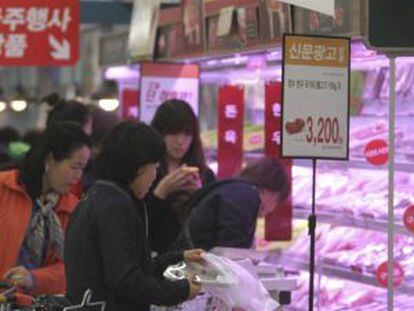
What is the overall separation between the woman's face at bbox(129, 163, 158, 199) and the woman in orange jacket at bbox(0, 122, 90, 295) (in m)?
0.84

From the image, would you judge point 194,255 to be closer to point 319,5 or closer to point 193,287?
point 193,287

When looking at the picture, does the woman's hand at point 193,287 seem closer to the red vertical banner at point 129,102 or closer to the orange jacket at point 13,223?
the orange jacket at point 13,223

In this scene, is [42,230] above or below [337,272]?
above

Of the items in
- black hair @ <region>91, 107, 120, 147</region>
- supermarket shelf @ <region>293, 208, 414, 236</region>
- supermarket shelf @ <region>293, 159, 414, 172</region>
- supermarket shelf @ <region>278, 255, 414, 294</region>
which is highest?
black hair @ <region>91, 107, 120, 147</region>

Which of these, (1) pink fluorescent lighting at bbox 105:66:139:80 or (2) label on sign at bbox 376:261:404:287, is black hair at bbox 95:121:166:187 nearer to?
(2) label on sign at bbox 376:261:404:287

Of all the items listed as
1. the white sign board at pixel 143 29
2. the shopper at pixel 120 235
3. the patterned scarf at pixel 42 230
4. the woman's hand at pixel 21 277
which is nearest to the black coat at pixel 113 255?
the shopper at pixel 120 235

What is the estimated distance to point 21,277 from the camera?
15.7 feet

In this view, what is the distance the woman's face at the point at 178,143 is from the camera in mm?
5961

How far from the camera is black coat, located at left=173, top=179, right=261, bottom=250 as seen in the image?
4984 millimetres

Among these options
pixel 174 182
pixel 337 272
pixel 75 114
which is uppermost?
pixel 75 114

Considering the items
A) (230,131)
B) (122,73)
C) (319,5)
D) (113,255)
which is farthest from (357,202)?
(122,73)

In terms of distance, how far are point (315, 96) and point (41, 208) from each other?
150cm

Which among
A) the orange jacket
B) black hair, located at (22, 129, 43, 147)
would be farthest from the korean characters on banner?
the orange jacket

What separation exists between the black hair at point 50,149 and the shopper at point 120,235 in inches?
30.1
